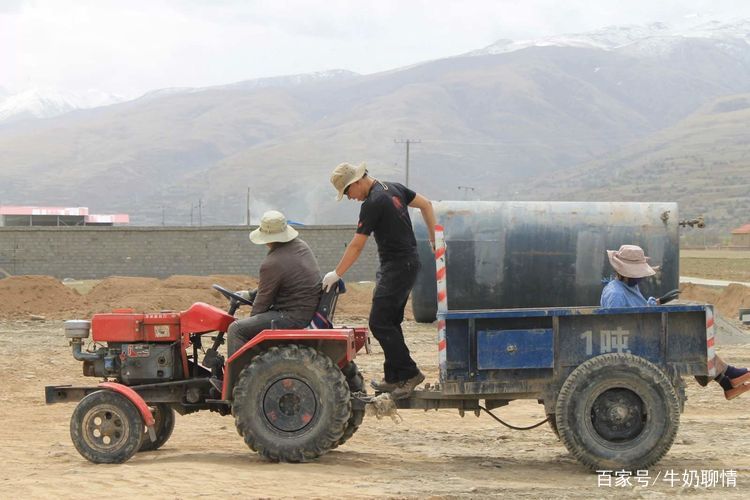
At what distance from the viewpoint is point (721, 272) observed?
58188 millimetres

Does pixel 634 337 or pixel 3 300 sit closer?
Result: pixel 634 337

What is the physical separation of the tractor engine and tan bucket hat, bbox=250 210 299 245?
1.01 metres

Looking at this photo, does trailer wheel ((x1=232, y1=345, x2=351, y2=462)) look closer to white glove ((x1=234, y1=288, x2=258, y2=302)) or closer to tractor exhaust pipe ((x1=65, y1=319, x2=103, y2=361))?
white glove ((x1=234, y1=288, x2=258, y2=302))

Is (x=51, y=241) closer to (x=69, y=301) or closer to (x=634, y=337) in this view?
(x=69, y=301)

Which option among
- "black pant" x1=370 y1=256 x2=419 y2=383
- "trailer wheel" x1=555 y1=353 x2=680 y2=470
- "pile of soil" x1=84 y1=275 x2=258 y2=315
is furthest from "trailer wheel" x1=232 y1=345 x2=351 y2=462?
"pile of soil" x1=84 y1=275 x2=258 y2=315

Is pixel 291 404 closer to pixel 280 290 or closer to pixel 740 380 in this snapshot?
pixel 280 290

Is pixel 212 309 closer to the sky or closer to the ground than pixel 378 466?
closer to the sky

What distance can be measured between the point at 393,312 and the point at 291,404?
1.09 meters

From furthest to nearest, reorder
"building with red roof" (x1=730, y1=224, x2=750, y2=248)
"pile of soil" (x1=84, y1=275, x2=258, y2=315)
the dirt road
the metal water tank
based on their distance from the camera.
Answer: "building with red roof" (x1=730, y1=224, x2=750, y2=248)
"pile of soil" (x1=84, y1=275, x2=258, y2=315)
the metal water tank
the dirt road

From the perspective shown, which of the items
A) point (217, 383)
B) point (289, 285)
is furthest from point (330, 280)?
point (217, 383)

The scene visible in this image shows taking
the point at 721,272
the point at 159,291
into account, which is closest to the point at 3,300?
the point at 159,291

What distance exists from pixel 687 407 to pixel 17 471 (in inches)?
290

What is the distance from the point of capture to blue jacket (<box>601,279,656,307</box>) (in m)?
9.23

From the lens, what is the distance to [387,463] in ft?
30.9
